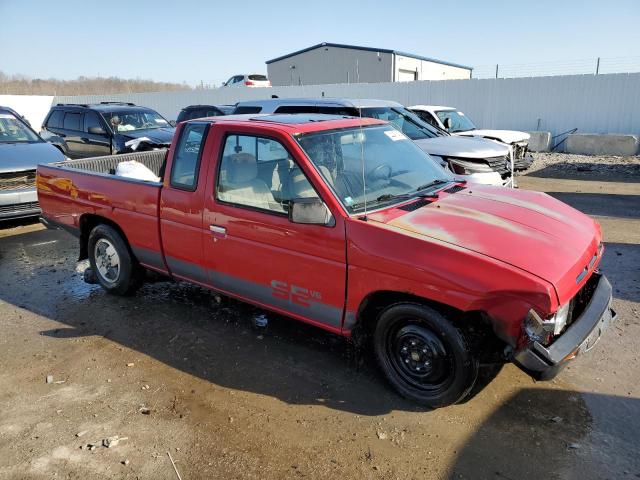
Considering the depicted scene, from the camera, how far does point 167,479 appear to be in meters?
2.83

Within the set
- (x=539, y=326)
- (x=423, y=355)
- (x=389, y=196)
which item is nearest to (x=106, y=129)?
(x=389, y=196)

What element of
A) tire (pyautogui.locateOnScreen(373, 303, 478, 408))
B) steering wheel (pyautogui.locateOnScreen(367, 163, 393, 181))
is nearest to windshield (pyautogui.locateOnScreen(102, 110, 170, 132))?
steering wheel (pyautogui.locateOnScreen(367, 163, 393, 181))

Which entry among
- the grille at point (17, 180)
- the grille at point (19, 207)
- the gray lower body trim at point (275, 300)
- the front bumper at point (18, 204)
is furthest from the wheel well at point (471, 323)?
the grille at point (17, 180)

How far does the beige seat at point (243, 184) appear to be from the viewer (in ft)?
12.6

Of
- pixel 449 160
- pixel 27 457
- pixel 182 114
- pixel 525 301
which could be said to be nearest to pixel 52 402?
pixel 27 457

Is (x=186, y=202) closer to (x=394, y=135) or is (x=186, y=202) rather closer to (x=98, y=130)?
(x=394, y=135)

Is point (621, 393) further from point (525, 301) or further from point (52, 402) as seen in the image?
point (52, 402)

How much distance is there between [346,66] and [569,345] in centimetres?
3463

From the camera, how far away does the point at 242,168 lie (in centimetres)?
401

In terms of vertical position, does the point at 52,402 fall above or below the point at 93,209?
below

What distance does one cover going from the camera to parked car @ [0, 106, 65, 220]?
7789 millimetres

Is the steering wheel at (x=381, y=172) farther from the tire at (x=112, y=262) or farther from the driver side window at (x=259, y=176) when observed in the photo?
the tire at (x=112, y=262)

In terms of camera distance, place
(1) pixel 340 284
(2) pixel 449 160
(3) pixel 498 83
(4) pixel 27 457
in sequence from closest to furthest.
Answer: (4) pixel 27 457, (1) pixel 340 284, (2) pixel 449 160, (3) pixel 498 83

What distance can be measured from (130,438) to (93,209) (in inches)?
110
